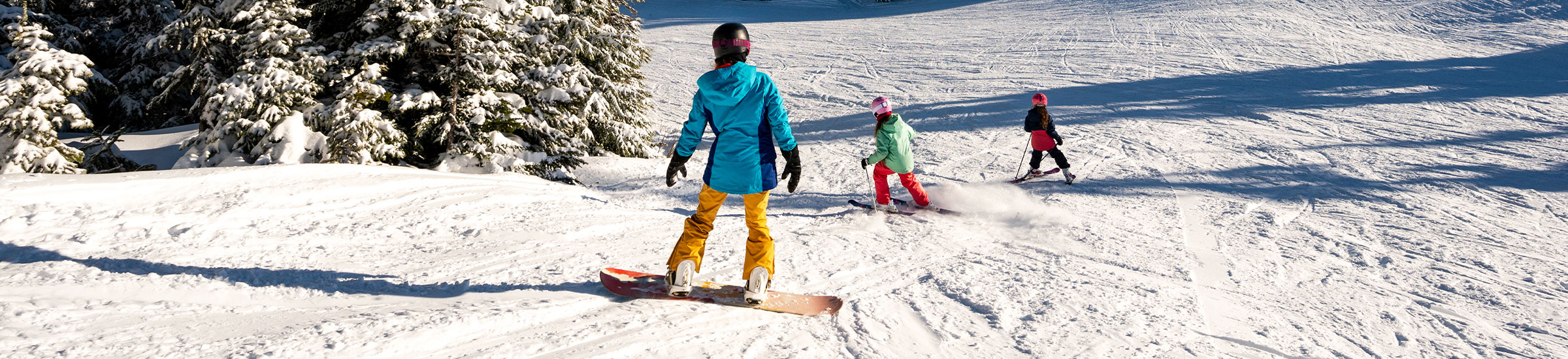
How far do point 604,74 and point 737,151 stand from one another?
929 centimetres

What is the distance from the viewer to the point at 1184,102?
51.6 ft

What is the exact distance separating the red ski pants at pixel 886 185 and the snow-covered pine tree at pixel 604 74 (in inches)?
189

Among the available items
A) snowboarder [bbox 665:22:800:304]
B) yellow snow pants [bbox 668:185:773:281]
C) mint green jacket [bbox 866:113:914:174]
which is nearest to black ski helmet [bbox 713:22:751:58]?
snowboarder [bbox 665:22:800:304]

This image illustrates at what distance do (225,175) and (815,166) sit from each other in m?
7.70

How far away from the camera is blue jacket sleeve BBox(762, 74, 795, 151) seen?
4145 mm

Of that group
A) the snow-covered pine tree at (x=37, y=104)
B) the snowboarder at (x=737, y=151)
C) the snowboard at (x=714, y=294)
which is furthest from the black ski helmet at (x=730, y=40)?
the snow-covered pine tree at (x=37, y=104)

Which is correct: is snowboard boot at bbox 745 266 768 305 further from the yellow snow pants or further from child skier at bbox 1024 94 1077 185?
child skier at bbox 1024 94 1077 185

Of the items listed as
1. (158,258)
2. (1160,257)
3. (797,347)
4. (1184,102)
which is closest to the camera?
(797,347)

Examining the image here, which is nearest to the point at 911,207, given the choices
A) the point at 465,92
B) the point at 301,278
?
the point at 301,278

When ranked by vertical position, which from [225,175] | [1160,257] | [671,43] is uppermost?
[671,43]

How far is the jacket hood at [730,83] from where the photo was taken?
404cm

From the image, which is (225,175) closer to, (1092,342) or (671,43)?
(1092,342)

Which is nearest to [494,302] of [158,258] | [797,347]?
[797,347]

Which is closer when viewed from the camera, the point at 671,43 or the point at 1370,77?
the point at 1370,77
